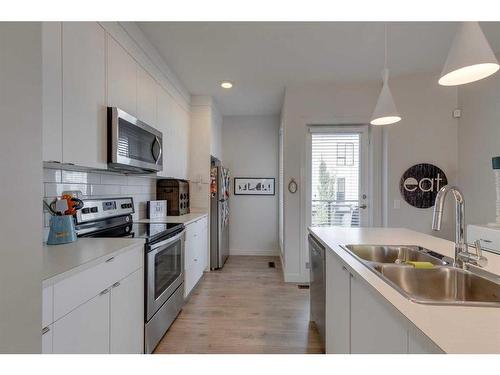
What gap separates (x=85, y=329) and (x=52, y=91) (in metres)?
1.17

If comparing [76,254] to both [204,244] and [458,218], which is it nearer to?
[458,218]

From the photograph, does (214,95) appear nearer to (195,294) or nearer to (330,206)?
(330,206)

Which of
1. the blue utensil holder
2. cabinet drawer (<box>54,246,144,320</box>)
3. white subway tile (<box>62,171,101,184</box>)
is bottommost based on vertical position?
cabinet drawer (<box>54,246,144,320</box>)

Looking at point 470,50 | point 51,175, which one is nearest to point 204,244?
point 51,175

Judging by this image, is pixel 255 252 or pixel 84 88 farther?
pixel 255 252

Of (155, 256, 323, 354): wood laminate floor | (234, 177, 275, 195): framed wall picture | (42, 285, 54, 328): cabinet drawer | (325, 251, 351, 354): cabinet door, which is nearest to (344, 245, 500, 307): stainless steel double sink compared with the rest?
(325, 251, 351, 354): cabinet door

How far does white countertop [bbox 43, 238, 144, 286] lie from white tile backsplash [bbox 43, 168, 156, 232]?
33 cm

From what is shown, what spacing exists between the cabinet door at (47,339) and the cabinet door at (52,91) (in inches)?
32.0

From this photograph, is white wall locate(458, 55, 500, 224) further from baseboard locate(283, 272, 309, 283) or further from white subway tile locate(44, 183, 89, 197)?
white subway tile locate(44, 183, 89, 197)

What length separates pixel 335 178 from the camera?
3.62 metres

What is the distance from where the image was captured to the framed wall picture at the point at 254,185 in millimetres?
4914

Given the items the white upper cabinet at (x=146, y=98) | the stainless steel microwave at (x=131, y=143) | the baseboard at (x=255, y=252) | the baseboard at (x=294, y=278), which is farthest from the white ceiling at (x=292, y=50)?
the baseboard at (x=255, y=252)

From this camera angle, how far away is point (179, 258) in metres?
2.47

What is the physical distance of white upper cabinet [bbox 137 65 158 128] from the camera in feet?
7.64
